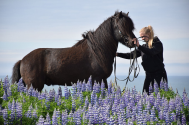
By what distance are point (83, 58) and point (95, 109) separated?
2538mm

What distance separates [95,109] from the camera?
3367mm

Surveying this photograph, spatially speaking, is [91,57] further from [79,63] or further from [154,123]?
[154,123]

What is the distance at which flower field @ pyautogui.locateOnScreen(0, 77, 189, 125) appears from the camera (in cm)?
329

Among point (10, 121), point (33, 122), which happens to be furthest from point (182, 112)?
point (10, 121)

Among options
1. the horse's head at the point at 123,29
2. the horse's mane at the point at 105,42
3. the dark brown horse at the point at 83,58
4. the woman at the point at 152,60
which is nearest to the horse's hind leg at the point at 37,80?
the dark brown horse at the point at 83,58

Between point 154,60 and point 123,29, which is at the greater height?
point 123,29

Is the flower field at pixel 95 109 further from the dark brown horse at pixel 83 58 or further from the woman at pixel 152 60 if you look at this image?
the dark brown horse at pixel 83 58

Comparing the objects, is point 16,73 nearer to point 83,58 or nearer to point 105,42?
point 83,58

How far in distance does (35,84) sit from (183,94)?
3.74 m

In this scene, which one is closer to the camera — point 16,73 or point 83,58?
point 83,58

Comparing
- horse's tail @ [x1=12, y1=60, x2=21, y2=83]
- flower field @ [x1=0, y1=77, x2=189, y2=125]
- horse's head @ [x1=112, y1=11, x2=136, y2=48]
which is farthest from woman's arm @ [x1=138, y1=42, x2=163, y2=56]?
horse's tail @ [x1=12, y1=60, x2=21, y2=83]

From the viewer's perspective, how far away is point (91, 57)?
18.8 ft

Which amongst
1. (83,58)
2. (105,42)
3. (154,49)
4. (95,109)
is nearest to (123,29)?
(105,42)

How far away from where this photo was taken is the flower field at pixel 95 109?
3.29m
